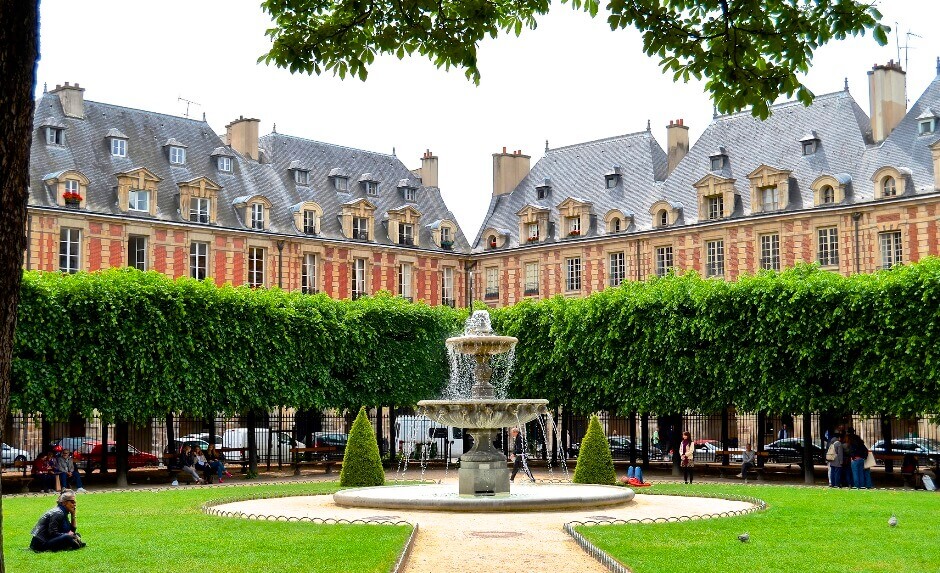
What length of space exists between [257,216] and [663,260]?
16.1 m

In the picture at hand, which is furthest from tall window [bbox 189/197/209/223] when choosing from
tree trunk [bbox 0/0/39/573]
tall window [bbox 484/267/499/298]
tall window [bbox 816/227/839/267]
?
tree trunk [bbox 0/0/39/573]

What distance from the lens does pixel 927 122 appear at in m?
40.0

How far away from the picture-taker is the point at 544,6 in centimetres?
832

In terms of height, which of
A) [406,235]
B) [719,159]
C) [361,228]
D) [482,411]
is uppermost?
[719,159]

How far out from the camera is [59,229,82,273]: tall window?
1545 inches

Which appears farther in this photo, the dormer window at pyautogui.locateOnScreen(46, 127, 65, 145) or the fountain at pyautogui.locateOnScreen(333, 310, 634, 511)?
the dormer window at pyautogui.locateOnScreen(46, 127, 65, 145)

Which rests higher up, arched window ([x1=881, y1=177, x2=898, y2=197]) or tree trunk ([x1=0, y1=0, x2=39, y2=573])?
arched window ([x1=881, y1=177, x2=898, y2=197])

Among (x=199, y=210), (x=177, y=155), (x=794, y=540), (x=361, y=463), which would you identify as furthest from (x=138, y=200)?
(x=794, y=540)

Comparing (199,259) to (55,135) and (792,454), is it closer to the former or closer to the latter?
(55,135)

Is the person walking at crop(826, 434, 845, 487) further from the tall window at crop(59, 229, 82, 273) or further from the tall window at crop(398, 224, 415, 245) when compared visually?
the tall window at crop(398, 224, 415, 245)

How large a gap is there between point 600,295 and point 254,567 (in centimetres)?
2063

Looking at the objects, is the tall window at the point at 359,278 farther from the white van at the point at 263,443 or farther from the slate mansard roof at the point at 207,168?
the white van at the point at 263,443

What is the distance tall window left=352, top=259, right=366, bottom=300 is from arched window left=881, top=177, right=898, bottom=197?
2057 cm

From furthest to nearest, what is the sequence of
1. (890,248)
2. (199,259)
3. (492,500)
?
1. (199,259)
2. (890,248)
3. (492,500)
